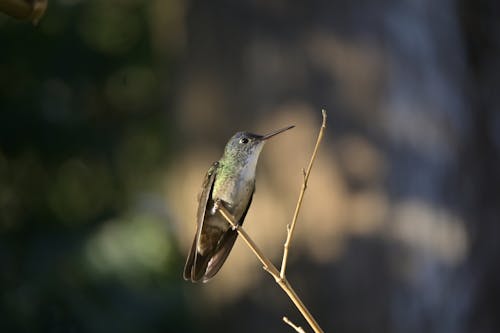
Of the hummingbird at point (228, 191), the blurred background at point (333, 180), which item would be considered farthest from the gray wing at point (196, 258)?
the blurred background at point (333, 180)

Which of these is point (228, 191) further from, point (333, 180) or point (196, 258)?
point (333, 180)

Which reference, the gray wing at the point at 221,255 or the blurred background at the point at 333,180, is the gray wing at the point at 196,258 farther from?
the blurred background at the point at 333,180

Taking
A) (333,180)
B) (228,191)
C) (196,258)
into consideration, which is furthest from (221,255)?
(333,180)

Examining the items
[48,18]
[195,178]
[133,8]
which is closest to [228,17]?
[195,178]

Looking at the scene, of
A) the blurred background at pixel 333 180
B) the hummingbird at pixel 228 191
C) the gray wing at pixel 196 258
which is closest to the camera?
the gray wing at pixel 196 258

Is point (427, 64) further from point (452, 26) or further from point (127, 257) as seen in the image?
point (127, 257)

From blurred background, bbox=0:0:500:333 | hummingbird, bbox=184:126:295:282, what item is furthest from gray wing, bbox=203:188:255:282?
blurred background, bbox=0:0:500:333

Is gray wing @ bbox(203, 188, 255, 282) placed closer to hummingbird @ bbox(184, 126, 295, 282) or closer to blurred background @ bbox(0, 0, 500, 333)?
hummingbird @ bbox(184, 126, 295, 282)
